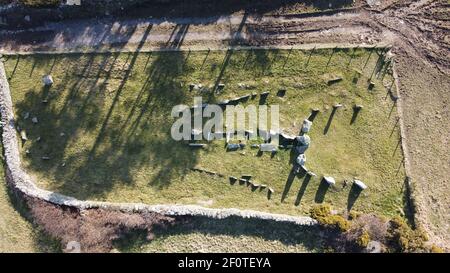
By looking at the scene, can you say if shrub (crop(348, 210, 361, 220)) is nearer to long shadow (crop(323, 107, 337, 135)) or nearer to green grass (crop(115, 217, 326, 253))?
green grass (crop(115, 217, 326, 253))

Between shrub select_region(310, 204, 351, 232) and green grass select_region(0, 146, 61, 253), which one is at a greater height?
shrub select_region(310, 204, 351, 232)

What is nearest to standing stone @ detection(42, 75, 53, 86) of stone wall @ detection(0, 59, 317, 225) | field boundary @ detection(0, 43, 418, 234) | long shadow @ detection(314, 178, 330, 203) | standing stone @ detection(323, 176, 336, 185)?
field boundary @ detection(0, 43, 418, 234)

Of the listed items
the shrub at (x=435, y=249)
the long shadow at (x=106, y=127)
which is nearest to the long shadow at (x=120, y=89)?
the long shadow at (x=106, y=127)

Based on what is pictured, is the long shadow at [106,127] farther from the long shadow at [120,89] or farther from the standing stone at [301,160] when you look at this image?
the standing stone at [301,160]

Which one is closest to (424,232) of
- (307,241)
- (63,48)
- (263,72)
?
(307,241)

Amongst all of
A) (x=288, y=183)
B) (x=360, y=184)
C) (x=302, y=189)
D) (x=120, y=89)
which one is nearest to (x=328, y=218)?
(x=302, y=189)

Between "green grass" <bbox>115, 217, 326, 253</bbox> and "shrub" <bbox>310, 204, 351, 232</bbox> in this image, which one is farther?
"green grass" <bbox>115, 217, 326, 253</bbox>

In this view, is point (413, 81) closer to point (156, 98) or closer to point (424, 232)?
point (424, 232)
